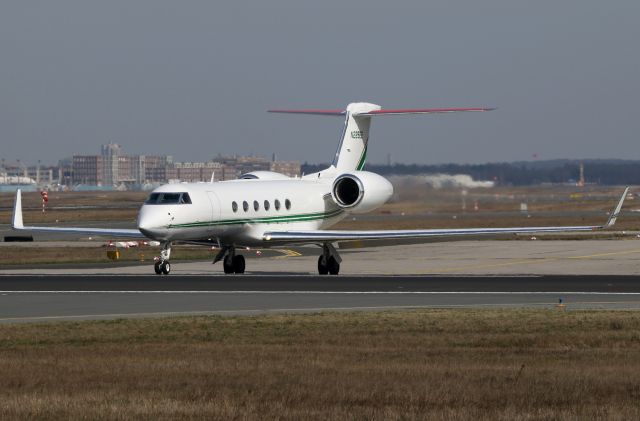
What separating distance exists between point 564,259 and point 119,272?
55.1 feet

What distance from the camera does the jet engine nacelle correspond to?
136 feet

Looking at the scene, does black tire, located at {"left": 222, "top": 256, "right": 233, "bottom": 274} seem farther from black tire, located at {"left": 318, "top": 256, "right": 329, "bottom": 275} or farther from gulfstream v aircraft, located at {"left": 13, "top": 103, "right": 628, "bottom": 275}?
black tire, located at {"left": 318, "top": 256, "right": 329, "bottom": 275}

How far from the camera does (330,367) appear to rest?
16672 mm

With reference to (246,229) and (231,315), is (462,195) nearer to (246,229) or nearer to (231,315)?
(246,229)

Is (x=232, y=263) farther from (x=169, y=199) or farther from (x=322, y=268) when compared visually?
(x=169, y=199)

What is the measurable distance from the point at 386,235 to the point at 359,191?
3.51 meters

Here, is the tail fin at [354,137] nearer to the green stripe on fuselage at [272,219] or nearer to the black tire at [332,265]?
the green stripe on fuselage at [272,219]

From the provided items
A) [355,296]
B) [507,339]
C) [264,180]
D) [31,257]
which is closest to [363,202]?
[264,180]

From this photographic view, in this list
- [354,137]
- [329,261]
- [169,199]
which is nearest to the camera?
[169,199]

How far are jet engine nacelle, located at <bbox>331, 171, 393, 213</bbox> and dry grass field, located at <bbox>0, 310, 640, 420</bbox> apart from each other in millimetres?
16919

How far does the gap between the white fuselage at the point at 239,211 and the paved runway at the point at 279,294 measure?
168cm

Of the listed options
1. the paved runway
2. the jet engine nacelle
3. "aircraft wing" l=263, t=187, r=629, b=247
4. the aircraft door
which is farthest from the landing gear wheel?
the jet engine nacelle

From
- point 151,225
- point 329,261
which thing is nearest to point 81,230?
point 151,225

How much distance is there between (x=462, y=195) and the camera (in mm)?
60156
